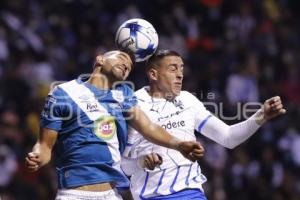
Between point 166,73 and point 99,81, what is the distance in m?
1.09

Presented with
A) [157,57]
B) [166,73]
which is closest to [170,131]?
[166,73]

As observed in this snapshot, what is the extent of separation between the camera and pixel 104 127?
7.25 m

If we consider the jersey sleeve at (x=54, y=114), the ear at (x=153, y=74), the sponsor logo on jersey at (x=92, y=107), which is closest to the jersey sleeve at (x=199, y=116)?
the ear at (x=153, y=74)

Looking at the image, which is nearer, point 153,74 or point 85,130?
point 85,130

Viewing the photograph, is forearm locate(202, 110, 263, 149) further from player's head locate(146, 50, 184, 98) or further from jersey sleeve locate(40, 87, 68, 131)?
jersey sleeve locate(40, 87, 68, 131)

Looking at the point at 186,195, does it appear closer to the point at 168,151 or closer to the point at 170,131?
the point at 168,151

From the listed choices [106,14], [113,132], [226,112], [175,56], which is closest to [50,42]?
[106,14]

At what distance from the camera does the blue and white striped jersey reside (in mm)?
7145

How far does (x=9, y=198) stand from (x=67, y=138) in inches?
250

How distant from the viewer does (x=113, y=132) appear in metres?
7.30

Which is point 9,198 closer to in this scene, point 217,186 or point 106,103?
point 217,186

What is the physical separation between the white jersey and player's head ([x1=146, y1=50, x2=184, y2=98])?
11cm

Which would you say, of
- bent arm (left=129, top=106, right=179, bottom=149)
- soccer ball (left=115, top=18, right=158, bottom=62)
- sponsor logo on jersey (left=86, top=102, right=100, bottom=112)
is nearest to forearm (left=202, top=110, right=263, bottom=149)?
soccer ball (left=115, top=18, right=158, bottom=62)

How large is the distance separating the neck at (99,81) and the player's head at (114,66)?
0.08ft
